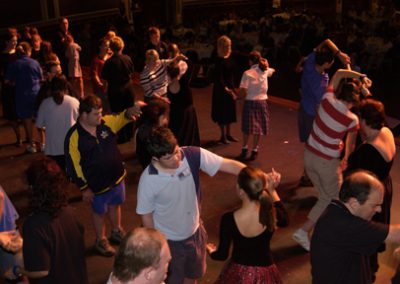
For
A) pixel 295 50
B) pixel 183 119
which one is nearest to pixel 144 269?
pixel 183 119

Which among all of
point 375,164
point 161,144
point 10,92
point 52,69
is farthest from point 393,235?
point 10,92

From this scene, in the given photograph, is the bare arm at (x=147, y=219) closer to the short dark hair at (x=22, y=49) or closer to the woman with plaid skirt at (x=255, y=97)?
the woman with plaid skirt at (x=255, y=97)

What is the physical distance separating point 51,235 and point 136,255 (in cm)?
80

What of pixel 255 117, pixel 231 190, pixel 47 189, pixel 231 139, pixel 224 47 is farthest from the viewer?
pixel 231 139

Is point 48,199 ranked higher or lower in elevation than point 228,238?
higher

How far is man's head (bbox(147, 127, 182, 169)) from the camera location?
119 inches

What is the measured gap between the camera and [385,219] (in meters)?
3.70

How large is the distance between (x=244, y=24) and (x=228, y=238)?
419 inches

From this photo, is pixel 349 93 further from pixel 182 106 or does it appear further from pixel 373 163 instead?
pixel 182 106

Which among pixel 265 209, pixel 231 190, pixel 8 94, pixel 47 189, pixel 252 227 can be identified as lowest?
pixel 231 190

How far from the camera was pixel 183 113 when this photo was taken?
5594 mm

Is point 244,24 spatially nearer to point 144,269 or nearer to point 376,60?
point 376,60

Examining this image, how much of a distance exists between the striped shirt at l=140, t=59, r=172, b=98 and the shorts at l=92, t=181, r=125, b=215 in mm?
2268

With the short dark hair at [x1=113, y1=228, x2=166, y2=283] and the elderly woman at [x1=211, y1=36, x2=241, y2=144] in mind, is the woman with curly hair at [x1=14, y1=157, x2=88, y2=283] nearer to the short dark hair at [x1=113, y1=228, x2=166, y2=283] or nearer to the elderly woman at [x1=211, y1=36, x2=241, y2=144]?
the short dark hair at [x1=113, y1=228, x2=166, y2=283]
